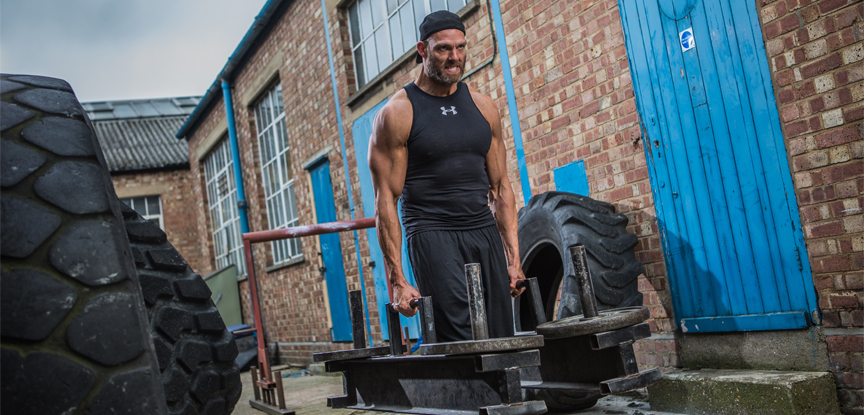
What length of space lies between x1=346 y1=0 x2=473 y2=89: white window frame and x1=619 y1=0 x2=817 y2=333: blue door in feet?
8.16

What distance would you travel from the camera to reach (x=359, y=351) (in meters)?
3.67

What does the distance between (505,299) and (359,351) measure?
2.47ft

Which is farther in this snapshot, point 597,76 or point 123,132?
point 123,132

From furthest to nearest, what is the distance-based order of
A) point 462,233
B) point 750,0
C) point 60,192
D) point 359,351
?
point 750,0 → point 359,351 → point 462,233 → point 60,192

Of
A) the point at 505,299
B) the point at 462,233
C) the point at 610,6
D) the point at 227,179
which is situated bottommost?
the point at 505,299

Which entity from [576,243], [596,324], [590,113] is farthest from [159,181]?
[596,324]

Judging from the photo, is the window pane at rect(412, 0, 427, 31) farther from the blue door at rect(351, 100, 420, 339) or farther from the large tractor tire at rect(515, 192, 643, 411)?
the large tractor tire at rect(515, 192, 643, 411)

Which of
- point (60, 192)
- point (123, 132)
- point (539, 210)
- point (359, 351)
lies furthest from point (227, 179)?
point (60, 192)

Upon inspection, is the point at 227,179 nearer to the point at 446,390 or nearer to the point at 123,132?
the point at 123,132

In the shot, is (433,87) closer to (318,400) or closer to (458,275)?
(458,275)

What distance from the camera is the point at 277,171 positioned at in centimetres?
1207

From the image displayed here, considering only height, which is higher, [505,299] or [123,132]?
[123,132]

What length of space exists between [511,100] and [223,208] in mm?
10781

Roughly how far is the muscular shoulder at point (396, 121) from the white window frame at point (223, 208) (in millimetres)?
11155
